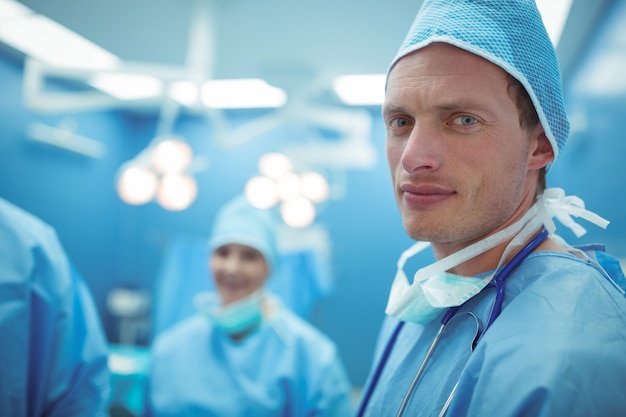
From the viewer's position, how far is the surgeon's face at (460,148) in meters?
0.76

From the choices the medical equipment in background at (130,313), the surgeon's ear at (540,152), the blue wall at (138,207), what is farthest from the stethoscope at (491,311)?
the medical equipment in background at (130,313)

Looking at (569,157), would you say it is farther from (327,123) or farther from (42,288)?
(42,288)

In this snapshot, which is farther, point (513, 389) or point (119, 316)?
point (119, 316)

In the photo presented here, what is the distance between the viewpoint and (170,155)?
6.11 feet

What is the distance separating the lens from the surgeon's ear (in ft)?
2.69

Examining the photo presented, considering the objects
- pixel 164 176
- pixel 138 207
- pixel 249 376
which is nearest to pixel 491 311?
pixel 249 376

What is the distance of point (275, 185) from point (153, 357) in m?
0.98

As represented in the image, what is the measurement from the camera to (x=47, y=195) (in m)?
3.43

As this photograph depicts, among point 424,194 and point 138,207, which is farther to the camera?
point 138,207

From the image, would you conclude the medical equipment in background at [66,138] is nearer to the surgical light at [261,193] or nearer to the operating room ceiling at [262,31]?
the operating room ceiling at [262,31]

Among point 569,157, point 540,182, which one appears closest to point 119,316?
point 569,157

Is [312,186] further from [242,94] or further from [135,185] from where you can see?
[242,94]

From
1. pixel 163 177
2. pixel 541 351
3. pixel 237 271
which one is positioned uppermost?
pixel 163 177

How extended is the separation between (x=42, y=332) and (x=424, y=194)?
88cm
